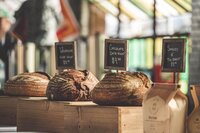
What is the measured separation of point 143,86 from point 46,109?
487mm

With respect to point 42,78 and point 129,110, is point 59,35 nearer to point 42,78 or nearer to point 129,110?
point 42,78

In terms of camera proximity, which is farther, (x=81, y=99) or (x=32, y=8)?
(x=32, y=8)

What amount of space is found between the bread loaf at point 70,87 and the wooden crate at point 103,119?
0.46ft

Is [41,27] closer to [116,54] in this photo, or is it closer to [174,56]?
[116,54]

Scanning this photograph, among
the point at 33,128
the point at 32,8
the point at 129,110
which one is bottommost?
the point at 33,128

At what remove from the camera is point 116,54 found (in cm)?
195

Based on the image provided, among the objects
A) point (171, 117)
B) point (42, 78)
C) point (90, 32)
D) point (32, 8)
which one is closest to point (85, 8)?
point (90, 32)

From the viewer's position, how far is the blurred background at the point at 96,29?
679 cm

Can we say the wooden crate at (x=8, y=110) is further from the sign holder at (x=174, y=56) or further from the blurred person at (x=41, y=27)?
the blurred person at (x=41, y=27)

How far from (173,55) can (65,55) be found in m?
0.76

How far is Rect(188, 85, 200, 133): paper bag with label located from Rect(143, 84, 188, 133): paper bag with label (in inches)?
1.0

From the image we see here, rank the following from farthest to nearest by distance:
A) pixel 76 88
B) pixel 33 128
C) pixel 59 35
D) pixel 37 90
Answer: pixel 59 35 < pixel 37 90 < pixel 33 128 < pixel 76 88

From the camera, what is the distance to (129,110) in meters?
1.76

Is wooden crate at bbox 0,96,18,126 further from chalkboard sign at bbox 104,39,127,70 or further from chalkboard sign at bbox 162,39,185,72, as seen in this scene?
chalkboard sign at bbox 162,39,185,72
